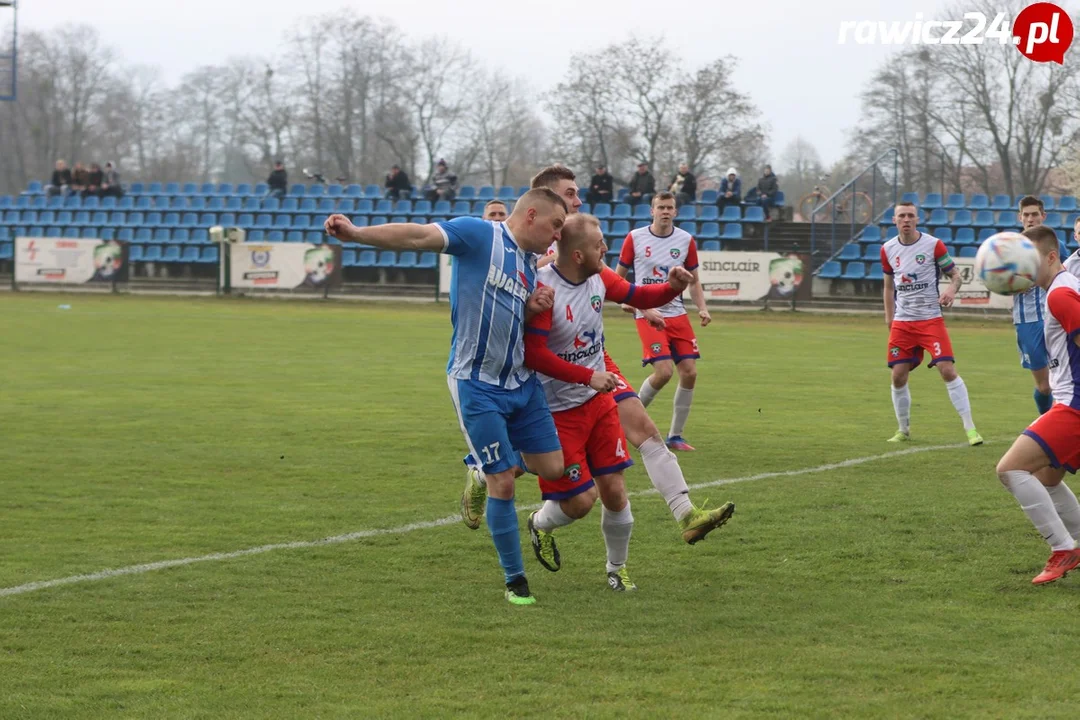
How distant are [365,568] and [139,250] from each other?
37246mm

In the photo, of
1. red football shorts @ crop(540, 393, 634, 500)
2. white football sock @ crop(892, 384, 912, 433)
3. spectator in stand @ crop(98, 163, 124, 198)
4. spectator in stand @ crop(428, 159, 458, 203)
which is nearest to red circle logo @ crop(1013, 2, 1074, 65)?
spectator in stand @ crop(428, 159, 458, 203)

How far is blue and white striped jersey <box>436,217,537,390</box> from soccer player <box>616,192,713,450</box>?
5.07m

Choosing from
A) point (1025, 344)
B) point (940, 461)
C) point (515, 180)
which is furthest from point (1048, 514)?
point (515, 180)

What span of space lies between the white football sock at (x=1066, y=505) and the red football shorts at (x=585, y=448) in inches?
88.5

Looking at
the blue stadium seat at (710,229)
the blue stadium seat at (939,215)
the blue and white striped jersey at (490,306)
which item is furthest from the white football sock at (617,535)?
the blue stadium seat at (939,215)

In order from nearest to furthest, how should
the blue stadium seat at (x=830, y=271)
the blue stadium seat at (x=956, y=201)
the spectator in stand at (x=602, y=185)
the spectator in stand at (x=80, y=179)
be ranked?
1. the blue stadium seat at (x=830, y=271)
2. the spectator in stand at (x=602, y=185)
3. the blue stadium seat at (x=956, y=201)
4. the spectator in stand at (x=80, y=179)

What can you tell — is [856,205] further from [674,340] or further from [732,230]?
[674,340]

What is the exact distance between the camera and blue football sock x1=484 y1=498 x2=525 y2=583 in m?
5.96

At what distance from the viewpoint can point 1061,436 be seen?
615 cm

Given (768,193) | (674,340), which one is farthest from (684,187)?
(674,340)

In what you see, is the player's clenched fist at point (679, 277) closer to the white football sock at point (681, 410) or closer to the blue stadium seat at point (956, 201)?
the white football sock at point (681, 410)

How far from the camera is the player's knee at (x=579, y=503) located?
246 inches

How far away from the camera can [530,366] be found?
19.9ft

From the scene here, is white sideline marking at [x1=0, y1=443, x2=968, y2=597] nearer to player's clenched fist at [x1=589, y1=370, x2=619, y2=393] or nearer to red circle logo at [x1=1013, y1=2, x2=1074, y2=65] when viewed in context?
player's clenched fist at [x1=589, y1=370, x2=619, y2=393]
